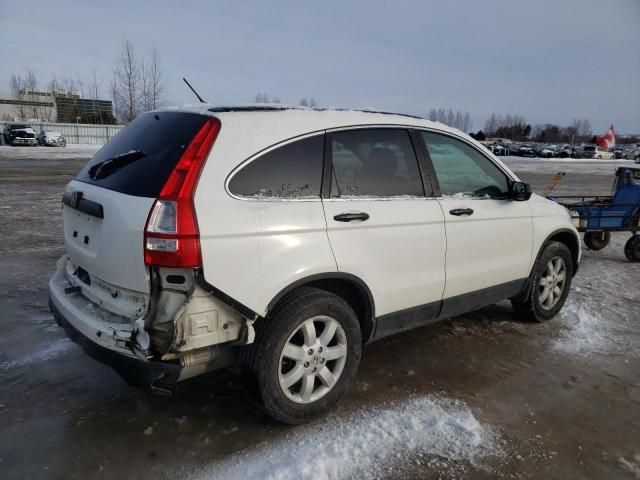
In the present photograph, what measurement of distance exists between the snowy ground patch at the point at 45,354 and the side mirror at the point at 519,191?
3814mm

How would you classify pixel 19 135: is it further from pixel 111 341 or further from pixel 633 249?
pixel 111 341

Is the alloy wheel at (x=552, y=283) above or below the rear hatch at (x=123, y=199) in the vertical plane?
below

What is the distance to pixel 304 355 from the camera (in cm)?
293

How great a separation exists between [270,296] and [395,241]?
39.4 inches

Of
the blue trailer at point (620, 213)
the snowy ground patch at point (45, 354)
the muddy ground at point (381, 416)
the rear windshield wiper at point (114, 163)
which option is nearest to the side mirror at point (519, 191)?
the muddy ground at point (381, 416)

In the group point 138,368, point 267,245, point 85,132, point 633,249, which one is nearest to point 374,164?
point 267,245

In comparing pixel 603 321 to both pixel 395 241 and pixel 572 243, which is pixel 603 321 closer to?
pixel 572 243

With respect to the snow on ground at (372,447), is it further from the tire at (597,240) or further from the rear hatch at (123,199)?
the tire at (597,240)

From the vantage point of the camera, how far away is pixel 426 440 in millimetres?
2916

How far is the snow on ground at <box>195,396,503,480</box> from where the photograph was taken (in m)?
2.61

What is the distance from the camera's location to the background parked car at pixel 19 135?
119 ft

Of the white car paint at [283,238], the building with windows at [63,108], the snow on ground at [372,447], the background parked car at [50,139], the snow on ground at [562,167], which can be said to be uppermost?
the building with windows at [63,108]

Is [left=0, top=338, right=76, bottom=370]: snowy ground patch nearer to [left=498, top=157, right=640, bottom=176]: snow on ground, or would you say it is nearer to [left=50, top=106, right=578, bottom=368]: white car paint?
[left=50, top=106, right=578, bottom=368]: white car paint

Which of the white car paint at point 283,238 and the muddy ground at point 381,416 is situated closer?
the white car paint at point 283,238
